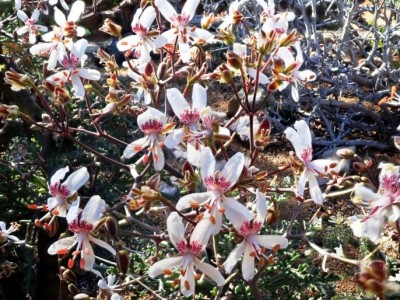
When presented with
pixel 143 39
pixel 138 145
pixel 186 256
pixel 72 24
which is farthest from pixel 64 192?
pixel 72 24

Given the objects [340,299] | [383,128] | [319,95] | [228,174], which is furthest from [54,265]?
[383,128]

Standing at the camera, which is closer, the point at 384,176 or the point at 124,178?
the point at 384,176

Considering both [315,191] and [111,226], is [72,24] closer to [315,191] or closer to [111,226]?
[111,226]

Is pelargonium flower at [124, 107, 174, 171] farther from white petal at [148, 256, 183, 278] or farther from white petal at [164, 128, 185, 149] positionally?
white petal at [148, 256, 183, 278]

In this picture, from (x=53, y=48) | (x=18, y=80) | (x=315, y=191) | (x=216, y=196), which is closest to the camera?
(x=216, y=196)

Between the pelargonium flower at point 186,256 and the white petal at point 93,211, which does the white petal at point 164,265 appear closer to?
the pelargonium flower at point 186,256

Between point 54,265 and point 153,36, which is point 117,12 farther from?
point 153,36
